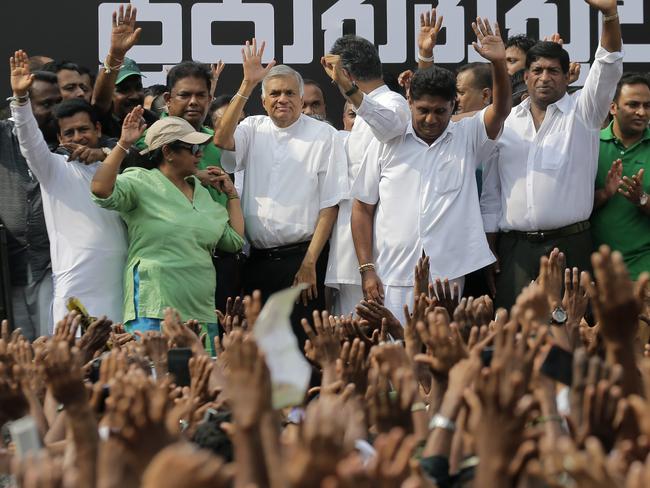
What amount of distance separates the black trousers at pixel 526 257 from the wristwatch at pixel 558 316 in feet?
6.15

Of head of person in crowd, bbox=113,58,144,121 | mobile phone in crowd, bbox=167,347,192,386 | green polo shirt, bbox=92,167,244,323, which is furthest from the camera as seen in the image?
head of person in crowd, bbox=113,58,144,121

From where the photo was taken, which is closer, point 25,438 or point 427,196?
point 25,438

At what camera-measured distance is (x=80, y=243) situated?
5.94 meters

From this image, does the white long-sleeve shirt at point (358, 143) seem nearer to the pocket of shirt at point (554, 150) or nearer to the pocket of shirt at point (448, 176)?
the pocket of shirt at point (448, 176)

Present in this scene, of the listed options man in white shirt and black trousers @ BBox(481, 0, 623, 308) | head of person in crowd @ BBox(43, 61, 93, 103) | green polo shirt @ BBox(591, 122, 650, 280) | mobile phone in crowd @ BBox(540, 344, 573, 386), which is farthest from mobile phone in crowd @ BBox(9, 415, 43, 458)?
head of person in crowd @ BBox(43, 61, 93, 103)

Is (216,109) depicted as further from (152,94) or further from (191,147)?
(191,147)

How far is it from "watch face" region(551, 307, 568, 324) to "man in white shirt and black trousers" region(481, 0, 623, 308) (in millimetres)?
1906

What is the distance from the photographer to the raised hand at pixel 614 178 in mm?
6129

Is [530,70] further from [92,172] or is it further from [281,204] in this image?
[92,172]

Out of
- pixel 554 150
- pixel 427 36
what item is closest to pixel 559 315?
pixel 554 150

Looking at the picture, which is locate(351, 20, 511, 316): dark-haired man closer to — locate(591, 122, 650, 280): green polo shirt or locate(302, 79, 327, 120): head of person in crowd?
locate(591, 122, 650, 280): green polo shirt

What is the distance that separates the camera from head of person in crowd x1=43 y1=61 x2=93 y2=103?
22.5 feet

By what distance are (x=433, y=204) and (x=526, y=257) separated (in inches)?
20.1

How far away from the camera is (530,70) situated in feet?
20.3
